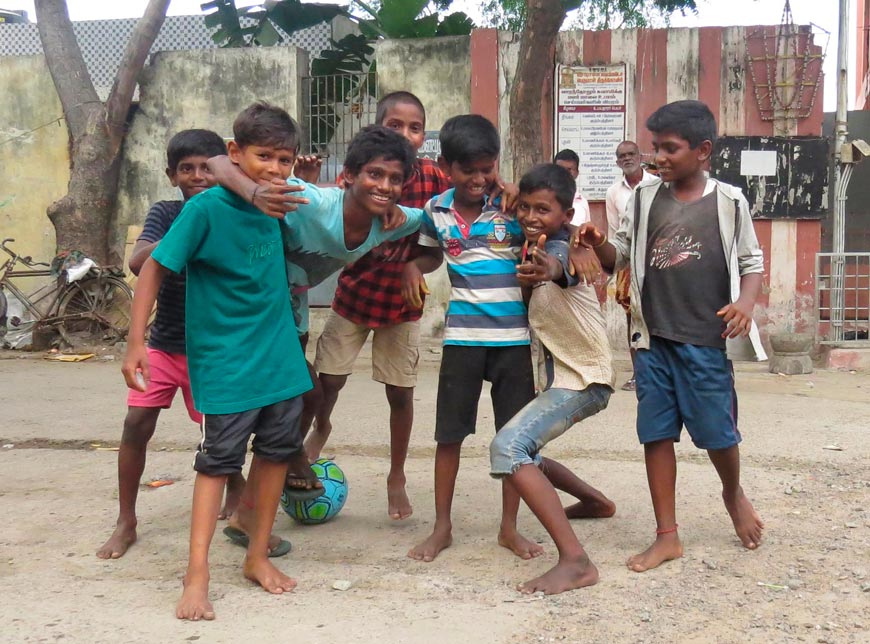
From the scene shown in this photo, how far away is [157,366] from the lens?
11.3 ft

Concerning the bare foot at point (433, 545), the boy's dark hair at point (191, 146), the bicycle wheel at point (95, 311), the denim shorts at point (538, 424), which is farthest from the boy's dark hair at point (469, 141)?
the bicycle wheel at point (95, 311)

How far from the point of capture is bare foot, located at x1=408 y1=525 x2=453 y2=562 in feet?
10.8

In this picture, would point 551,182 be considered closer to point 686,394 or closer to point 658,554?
point 686,394

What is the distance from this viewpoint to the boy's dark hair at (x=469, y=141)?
3.16 meters

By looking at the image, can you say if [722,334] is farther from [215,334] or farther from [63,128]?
[63,128]

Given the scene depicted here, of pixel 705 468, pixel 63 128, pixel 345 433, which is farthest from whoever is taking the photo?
pixel 63 128

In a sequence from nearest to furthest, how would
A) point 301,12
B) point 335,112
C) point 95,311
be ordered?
1. point 95,311
2. point 335,112
3. point 301,12

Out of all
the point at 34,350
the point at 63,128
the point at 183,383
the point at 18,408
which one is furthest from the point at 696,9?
the point at 183,383

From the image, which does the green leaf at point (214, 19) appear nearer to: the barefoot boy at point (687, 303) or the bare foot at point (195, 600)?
the barefoot boy at point (687, 303)

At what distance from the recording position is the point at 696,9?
44.4ft

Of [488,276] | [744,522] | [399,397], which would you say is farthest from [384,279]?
[744,522]

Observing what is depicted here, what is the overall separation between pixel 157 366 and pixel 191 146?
2.75 ft

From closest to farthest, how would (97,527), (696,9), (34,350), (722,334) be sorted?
(722,334) < (97,527) < (34,350) < (696,9)

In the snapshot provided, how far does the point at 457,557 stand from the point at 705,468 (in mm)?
1606
